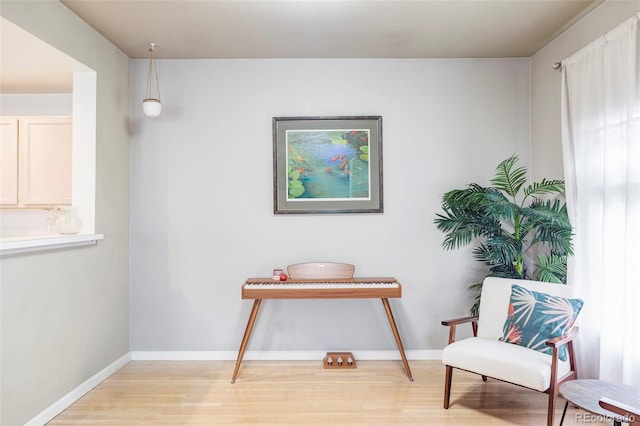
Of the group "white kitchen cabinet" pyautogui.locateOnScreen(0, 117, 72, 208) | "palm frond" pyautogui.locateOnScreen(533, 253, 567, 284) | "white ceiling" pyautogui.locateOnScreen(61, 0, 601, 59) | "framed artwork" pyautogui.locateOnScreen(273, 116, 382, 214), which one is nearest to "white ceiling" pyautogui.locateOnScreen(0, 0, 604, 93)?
"white ceiling" pyautogui.locateOnScreen(61, 0, 601, 59)

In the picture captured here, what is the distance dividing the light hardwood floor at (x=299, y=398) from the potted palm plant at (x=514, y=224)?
75cm

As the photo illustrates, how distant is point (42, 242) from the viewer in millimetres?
2414

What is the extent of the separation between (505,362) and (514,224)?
1.16 meters

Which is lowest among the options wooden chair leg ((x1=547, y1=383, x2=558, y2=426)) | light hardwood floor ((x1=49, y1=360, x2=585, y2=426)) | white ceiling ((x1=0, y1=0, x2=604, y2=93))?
light hardwood floor ((x1=49, y1=360, x2=585, y2=426))

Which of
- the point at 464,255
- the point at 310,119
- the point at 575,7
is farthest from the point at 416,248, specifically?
the point at 575,7

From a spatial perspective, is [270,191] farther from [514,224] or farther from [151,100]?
[514,224]

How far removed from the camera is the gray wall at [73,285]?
2252 millimetres

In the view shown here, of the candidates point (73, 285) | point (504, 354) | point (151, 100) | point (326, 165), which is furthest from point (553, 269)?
point (73, 285)

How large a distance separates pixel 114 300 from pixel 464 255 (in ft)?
10.3

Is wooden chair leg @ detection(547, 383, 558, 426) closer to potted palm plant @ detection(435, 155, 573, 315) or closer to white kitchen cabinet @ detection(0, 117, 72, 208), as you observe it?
potted palm plant @ detection(435, 155, 573, 315)

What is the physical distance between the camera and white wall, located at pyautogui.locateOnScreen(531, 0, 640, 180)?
8.87ft

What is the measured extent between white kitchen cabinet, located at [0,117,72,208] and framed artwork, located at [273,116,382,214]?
190 cm

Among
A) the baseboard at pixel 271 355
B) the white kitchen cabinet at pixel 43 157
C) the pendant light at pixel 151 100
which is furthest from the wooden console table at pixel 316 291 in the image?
the white kitchen cabinet at pixel 43 157

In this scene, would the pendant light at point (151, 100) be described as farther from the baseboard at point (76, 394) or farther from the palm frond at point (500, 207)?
the palm frond at point (500, 207)
